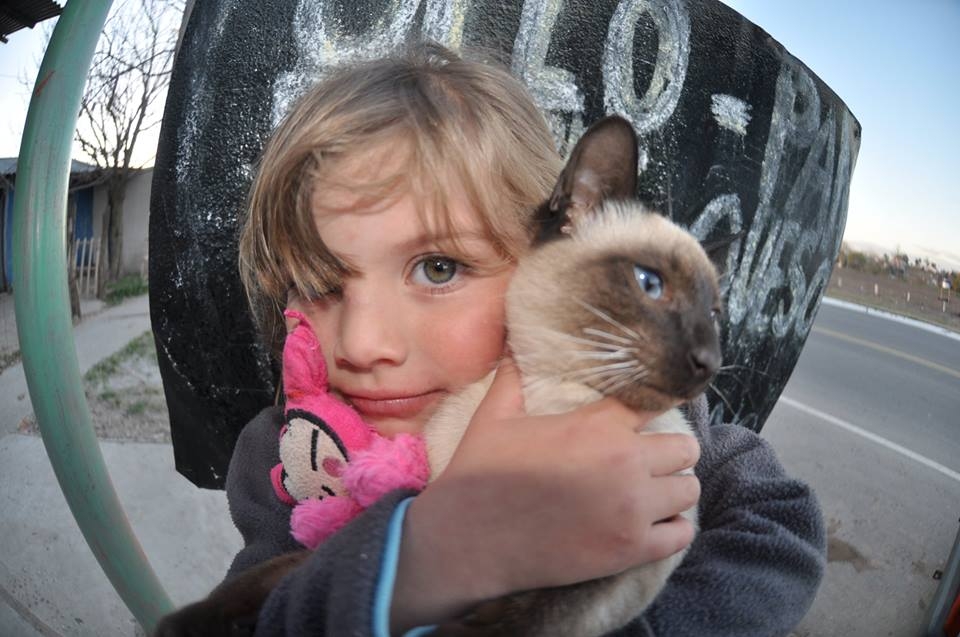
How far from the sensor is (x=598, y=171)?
0.83 metres

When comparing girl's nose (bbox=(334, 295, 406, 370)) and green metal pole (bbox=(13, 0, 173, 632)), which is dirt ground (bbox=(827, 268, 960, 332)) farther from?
green metal pole (bbox=(13, 0, 173, 632))

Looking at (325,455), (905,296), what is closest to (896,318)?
(905,296)

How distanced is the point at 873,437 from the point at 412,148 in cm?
80

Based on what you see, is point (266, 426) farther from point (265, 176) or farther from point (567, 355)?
point (567, 355)

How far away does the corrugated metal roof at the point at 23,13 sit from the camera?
36.2 inches

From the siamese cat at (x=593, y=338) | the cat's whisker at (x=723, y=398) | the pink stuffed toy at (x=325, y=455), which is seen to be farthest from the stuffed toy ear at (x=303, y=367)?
the cat's whisker at (x=723, y=398)

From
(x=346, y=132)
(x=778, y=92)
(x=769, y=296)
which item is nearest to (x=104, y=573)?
(x=346, y=132)

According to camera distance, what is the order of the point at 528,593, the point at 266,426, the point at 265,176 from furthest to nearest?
the point at 266,426, the point at 265,176, the point at 528,593

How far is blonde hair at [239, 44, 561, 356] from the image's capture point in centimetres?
91

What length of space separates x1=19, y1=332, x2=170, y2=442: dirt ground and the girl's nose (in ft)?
1.49

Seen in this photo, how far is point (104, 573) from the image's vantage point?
1.05m

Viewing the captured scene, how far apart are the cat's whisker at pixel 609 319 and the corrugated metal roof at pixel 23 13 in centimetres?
87

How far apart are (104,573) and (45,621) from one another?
109 mm

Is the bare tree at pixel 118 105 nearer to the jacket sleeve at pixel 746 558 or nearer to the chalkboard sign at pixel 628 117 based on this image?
the chalkboard sign at pixel 628 117
